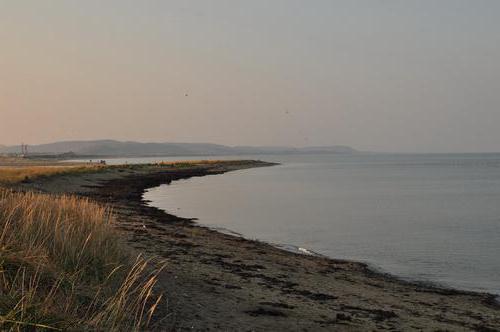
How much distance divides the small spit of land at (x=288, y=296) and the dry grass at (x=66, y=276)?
0.80 metres

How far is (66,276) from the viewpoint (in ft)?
24.7

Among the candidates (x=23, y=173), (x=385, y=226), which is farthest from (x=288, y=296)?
(x=23, y=173)

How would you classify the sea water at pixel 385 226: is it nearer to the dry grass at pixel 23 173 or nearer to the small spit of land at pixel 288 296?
the small spit of land at pixel 288 296

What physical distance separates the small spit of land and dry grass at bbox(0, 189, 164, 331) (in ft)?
2.61

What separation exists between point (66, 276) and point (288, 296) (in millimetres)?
4920

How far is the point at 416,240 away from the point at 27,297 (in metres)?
21.0

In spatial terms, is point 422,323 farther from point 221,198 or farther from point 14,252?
point 221,198

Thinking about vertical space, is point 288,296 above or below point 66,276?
below

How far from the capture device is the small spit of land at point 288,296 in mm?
8680

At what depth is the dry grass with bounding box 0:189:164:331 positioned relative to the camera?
17.3ft

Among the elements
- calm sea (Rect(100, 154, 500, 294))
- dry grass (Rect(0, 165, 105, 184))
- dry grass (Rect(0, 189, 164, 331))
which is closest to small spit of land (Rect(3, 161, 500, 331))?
dry grass (Rect(0, 189, 164, 331))

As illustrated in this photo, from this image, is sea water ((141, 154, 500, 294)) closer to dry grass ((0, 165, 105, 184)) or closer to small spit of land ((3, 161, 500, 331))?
small spit of land ((3, 161, 500, 331))

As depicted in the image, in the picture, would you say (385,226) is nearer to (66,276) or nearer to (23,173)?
(66,276)

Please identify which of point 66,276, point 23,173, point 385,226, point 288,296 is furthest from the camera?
point 23,173
